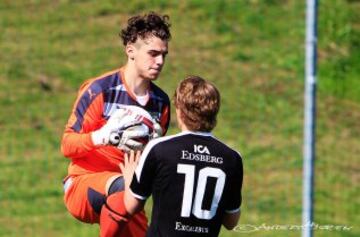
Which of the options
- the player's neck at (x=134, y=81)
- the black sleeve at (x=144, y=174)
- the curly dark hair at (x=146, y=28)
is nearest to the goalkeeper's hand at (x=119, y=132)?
the player's neck at (x=134, y=81)

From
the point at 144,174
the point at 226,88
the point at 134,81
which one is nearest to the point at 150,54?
the point at 134,81

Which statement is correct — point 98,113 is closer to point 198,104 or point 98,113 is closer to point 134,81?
point 134,81

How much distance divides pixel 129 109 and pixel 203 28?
9.68 m

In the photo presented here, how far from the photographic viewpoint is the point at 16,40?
17359 mm

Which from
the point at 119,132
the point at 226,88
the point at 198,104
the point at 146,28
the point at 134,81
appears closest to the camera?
the point at 198,104

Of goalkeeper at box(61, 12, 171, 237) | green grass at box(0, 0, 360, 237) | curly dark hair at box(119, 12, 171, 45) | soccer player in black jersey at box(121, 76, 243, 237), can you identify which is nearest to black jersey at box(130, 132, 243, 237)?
soccer player in black jersey at box(121, 76, 243, 237)

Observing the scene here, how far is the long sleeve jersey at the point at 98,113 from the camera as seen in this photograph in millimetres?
8266

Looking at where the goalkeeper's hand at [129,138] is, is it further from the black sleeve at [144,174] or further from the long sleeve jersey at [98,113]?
the black sleeve at [144,174]

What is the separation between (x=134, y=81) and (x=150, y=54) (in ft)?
0.97

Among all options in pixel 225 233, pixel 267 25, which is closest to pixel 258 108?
pixel 267 25

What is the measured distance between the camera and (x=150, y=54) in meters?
8.23

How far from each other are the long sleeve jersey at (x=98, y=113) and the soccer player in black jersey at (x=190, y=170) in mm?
884

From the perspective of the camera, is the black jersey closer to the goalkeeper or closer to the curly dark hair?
the goalkeeper

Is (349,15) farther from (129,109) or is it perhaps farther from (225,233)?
(129,109)
